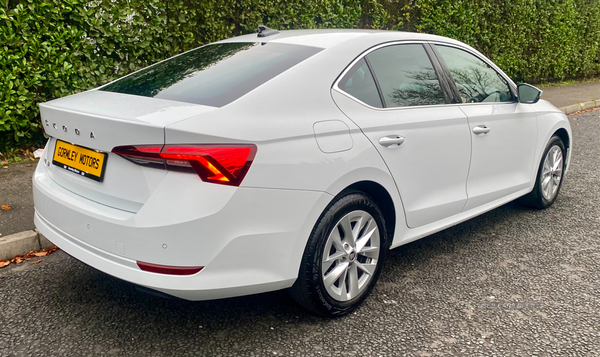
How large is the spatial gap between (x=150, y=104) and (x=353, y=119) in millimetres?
1081

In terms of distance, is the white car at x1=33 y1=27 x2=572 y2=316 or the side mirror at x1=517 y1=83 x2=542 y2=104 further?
the side mirror at x1=517 y1=83 x2=542 y2=104

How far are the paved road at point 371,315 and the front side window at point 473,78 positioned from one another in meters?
1.19

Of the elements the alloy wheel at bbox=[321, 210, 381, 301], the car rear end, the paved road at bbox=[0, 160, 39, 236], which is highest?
the car rear end

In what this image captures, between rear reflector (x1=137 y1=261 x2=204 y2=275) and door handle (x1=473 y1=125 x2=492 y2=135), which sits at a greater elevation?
door handle (x1=473 y1=125 x2=492 y2=135)

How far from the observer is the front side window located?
3.92 m

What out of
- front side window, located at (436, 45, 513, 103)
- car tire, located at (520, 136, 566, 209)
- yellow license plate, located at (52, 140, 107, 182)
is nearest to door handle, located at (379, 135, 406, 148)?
front side window, located at (436, 45, 513, 103)

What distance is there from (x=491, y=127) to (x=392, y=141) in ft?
4.12

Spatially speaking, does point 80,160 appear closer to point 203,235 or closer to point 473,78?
point 203,235

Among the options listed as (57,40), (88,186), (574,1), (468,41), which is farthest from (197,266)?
(574,1)

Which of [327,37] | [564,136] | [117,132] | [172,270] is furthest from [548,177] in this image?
[117,132]

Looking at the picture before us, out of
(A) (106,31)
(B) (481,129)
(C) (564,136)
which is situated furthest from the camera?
(A) (106,31)

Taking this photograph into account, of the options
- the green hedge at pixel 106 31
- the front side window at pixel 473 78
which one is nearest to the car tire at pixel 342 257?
the front side window at pixel 473 78

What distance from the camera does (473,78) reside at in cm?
412

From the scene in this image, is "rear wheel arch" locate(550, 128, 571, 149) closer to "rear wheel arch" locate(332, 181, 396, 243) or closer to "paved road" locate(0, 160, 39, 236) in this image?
"rear wheel arch" locate(332, 181, 396, 243)
